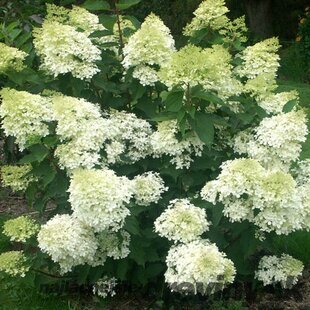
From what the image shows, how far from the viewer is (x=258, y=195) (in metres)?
3.03

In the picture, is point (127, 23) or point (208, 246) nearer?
point (208, 246)

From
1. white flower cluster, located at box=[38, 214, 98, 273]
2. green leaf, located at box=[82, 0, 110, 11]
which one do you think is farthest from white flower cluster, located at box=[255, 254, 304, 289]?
green leaf, located at box=[82, 0, 110, 11]

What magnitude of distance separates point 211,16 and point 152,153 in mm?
928

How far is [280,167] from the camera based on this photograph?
3307 millimetres

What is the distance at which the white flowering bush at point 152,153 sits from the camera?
3084 mm

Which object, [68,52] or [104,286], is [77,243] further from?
[68,52]

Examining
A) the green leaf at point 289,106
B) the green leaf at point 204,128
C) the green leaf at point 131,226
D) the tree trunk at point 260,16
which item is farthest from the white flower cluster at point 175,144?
the tree trunk at point 260,16

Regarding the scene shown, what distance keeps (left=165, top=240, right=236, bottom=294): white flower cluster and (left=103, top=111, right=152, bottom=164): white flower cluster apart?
662 mm

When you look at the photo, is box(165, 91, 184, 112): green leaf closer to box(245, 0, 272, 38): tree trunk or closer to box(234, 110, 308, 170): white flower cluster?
box(234, 110, 308, 170): white flower cluster

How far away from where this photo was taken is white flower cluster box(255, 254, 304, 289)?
365cm

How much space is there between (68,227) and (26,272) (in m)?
0.74

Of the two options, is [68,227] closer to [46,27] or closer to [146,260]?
[146,260]

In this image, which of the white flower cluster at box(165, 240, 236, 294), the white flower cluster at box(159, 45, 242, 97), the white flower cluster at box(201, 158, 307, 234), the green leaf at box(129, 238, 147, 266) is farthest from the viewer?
the green leaf at box(129, 238, 147, 266)

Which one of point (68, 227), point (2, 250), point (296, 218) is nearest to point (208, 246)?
point (296, 218)
